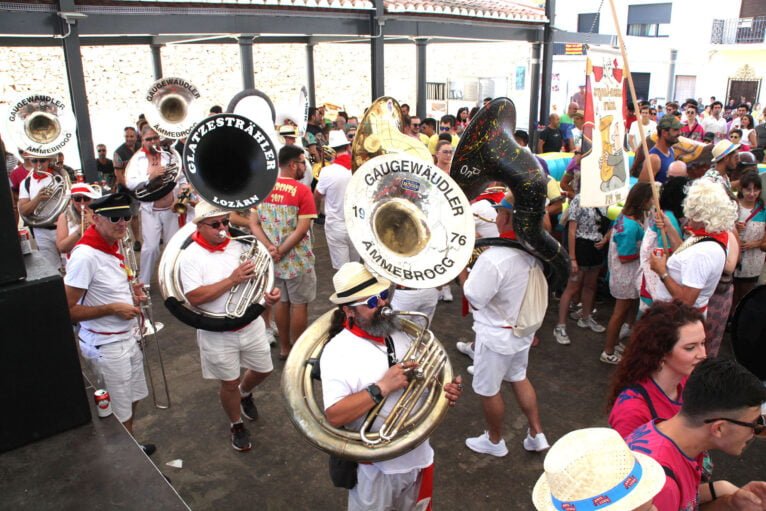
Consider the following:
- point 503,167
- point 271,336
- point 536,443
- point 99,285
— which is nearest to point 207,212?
point 99,285

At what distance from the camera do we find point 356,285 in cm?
295

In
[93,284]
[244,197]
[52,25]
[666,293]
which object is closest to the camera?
[93,284]

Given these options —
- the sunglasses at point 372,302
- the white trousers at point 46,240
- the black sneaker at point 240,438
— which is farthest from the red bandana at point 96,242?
the white trousers at point 46,240

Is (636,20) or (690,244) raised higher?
(636,20)

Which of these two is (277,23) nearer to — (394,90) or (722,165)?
(722,165)

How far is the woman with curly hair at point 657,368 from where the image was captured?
8.64ft

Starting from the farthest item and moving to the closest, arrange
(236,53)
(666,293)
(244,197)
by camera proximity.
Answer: (236,53)
(666,293)
(244,197)

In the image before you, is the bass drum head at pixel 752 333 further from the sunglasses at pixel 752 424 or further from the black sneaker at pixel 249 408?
the black sneaker at pixel 249 408

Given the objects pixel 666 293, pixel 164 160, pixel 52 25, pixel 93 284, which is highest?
pixel 52 25

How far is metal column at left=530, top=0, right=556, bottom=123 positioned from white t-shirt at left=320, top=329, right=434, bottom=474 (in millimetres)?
13091

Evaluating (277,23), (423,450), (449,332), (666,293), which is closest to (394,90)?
(277,23)

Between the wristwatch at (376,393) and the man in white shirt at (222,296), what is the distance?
5.32 ft

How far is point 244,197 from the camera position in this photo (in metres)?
4.09

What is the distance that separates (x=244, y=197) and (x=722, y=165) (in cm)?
585
